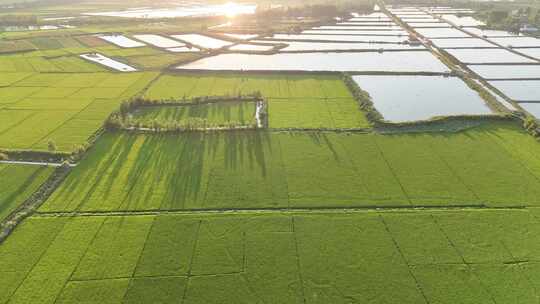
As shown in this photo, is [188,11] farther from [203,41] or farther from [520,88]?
[520,88]

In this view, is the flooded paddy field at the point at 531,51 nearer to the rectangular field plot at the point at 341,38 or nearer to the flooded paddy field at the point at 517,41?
the flooded paddy field at the point at 517,41

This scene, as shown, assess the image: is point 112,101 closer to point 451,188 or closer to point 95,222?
point 95,222

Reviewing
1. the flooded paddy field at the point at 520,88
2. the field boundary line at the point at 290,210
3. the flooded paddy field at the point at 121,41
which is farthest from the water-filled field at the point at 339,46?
the field boundary line at the point at 290,210

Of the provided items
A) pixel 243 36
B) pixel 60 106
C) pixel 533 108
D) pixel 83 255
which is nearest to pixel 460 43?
pixel 533 108

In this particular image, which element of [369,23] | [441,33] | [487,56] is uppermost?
[369,23]

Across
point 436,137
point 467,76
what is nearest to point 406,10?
point 467,76

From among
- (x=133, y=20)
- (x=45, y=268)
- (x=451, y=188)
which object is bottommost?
(x=45, y=268)

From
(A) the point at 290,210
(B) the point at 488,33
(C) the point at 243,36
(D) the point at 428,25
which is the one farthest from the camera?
(D) the point at 428,25
